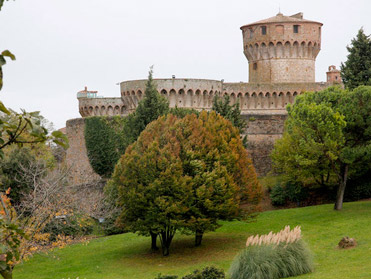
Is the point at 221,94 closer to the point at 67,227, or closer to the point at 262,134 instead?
the point at 262,134

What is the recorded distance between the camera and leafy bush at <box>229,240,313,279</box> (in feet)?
57.6

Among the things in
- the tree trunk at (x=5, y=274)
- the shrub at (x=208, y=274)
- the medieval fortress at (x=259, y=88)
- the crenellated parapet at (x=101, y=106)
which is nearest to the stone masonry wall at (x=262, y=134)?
the medieval fortress at (x=259, y=88)

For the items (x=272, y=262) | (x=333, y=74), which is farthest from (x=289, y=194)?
(x=333, y=74)

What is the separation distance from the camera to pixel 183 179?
24406 mm

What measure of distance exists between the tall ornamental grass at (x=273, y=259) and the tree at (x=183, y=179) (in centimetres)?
611

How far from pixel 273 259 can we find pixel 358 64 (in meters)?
24.5

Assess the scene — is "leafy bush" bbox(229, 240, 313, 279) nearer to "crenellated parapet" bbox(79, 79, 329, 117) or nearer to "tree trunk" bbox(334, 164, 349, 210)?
"tree trunk" bbox(334, 164, 349, 210)

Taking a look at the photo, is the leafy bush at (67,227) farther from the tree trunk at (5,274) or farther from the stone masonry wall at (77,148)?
the tree trunk at (5,274)

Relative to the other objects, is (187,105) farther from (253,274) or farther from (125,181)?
(253,274)

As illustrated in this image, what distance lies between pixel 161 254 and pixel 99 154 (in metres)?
20.0

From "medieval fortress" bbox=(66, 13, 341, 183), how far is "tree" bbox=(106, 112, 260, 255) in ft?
54.5

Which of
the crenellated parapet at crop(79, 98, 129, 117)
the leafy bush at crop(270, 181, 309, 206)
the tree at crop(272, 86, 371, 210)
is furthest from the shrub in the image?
the crenellated parapet at crop(79, 98, 129, 117)

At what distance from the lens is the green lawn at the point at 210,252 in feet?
71.4

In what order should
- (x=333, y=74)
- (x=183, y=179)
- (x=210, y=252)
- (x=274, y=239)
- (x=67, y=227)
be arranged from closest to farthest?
1. (x=274, y=239)
2. (x=183, y=179)
3. (x=210, y=252)
4. (x=67, y=227)
5. (x=333, y=74)
